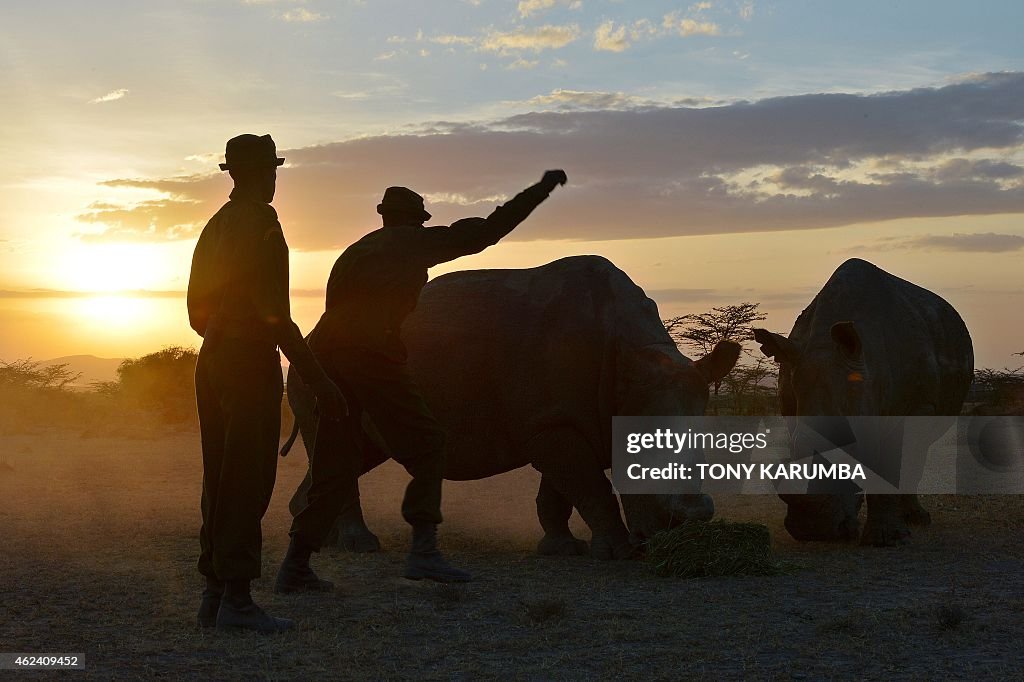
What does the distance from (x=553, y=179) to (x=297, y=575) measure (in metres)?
2.61

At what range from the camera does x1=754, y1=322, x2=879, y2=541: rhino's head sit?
8445mm

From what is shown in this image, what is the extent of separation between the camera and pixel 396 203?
283 inches

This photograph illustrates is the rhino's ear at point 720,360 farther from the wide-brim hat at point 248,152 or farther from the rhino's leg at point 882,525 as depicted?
the wide-brim hat at point 248,152

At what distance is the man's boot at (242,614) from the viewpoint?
555cm

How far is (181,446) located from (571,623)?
1552cm

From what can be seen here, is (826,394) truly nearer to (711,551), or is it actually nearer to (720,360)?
(720,360)

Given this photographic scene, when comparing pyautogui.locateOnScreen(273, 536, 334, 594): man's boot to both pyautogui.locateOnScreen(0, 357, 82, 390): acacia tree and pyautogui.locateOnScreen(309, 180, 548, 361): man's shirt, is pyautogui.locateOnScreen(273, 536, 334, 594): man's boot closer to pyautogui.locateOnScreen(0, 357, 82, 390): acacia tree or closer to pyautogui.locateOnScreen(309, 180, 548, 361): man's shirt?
pyautogui.locateOnScreen(309, 180, 548, 361): man's shirt

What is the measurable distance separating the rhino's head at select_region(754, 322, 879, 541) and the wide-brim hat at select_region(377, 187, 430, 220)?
2820 millimetres

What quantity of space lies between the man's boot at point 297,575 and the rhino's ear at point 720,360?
2.94 meters

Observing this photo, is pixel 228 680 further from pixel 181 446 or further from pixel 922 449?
pixel 181 446

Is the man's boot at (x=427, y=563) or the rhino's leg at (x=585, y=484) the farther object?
the rhino's leg at (x=585, y=484)

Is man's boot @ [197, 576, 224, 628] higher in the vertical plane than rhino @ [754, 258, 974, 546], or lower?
lower

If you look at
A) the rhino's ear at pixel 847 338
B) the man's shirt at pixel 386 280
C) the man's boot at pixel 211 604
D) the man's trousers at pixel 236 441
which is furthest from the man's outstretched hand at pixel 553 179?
the rhino's ear at pixel 847 338

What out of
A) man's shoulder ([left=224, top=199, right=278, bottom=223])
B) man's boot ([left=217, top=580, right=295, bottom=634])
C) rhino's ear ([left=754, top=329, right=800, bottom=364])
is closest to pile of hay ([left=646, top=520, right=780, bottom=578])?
rhino's ear ([left=754, top=329, right=800, bottom=364])
